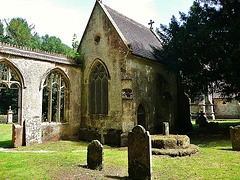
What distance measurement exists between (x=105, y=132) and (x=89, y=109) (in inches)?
97.8

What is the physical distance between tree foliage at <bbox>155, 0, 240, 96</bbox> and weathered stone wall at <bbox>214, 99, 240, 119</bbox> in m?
18.4

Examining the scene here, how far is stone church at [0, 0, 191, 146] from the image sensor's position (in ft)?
35.0

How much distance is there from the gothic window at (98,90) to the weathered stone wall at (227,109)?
24902mm

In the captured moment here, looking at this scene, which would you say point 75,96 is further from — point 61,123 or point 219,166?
point 219,166

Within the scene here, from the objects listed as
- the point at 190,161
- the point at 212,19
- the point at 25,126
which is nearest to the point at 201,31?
the point at 212,19

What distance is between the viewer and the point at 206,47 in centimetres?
1165

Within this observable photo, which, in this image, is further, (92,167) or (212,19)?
(212,19)

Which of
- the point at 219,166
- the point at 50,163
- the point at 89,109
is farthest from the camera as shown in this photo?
the point at 89,109

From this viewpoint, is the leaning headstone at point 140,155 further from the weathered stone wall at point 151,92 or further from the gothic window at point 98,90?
the gothic window at point 98,90

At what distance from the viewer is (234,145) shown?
8.34 metres

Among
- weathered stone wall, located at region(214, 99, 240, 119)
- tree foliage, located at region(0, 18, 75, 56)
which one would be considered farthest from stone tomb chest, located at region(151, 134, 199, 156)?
tree foliage, located at region(0, 18, 75, 56)

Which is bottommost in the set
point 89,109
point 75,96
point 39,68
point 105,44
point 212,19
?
point 89,109

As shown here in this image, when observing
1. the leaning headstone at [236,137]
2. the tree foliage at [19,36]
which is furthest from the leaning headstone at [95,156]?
the tree foliage at [19,36]

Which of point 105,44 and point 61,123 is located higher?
point 105,44
